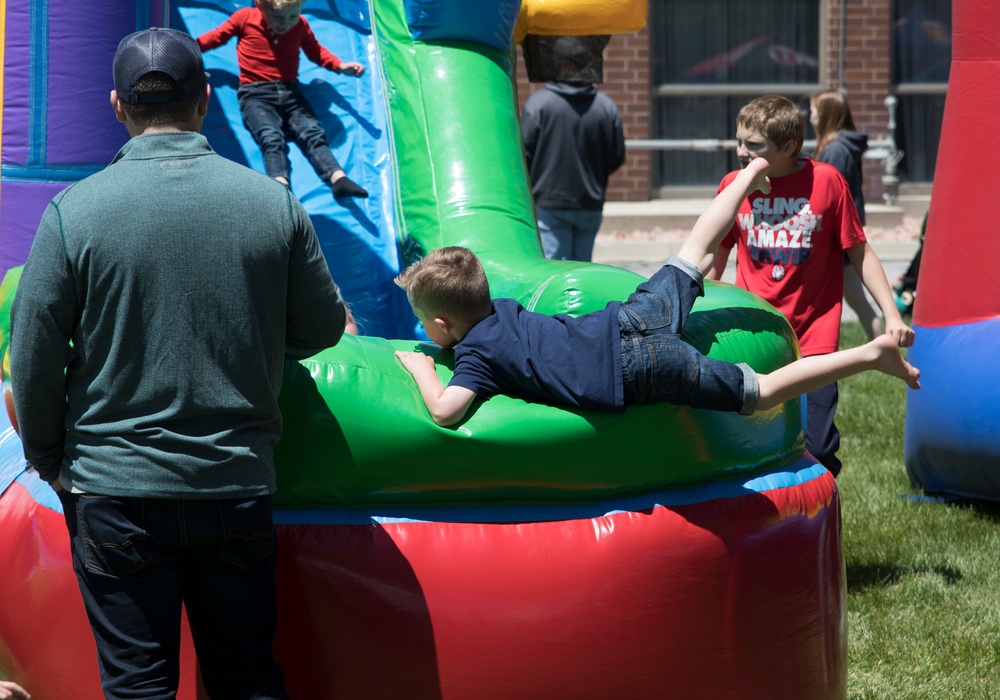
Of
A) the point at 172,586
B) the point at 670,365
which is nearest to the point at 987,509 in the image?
the point at 670,365

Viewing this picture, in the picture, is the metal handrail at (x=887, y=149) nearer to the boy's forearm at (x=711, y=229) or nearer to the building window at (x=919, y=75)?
the building window at (x=919, y=75)

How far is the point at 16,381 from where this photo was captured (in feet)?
7.48

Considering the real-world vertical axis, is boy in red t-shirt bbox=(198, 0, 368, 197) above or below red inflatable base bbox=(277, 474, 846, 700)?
above

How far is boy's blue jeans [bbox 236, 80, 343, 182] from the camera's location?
16.0 ft

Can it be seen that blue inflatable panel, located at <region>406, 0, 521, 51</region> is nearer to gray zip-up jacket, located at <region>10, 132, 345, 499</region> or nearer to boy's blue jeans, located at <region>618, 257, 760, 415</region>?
boy's blue jeans, located at <region>618, 257, 760, 415</region>

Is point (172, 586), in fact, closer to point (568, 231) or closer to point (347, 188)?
point (347, 188)

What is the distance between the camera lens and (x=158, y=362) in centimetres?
227

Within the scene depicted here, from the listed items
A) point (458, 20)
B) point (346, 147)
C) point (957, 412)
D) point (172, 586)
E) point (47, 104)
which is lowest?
point (957, 412)

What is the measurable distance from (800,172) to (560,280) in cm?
123

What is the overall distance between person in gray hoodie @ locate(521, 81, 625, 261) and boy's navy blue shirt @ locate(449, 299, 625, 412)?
14.3ft

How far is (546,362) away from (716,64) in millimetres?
11998

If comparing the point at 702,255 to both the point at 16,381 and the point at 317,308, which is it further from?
Result: the point at 16,381

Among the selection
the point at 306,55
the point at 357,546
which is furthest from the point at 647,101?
the point at 357,546

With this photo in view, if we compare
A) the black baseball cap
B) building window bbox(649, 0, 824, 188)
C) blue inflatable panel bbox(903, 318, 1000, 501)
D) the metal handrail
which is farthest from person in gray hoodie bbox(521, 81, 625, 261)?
building window bbox(649, 0, 824, 188)
